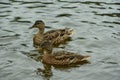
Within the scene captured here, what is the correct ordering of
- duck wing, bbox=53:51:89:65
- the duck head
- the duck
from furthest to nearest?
the duck head
the duck
duck wing, bbox=53:51:89:65

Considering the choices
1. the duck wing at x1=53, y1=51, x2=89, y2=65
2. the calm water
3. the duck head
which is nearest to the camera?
the calm water

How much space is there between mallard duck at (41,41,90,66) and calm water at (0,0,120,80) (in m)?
0.31

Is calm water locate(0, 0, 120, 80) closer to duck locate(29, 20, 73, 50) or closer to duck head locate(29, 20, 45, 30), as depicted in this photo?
duck locate(29, 20, 73, 50)

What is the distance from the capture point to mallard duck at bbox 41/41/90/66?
15.1 m

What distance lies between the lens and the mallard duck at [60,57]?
15.1m

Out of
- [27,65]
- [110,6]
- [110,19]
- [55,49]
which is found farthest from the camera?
[110,6]

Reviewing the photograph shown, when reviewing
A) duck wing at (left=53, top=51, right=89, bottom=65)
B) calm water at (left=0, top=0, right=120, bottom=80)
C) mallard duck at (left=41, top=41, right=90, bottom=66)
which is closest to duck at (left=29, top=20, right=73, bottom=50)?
calm water at (left=0, top=0, right=120, bottom=80)

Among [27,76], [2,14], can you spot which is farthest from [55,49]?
[2,14]

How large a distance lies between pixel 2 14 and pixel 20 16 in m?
1.00

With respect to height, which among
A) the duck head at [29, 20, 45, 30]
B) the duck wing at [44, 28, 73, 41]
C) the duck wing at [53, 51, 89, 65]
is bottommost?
the duck wing at [53, 51, 89, 65]

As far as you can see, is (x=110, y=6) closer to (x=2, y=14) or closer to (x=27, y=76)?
(x=2, y=14)

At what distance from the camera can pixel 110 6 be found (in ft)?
71.3

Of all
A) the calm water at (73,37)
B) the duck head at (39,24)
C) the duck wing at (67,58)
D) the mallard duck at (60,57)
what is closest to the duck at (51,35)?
the duck head at (39,24)

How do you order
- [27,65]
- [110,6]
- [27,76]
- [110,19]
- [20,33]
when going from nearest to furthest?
[27,76] < [27,65] < [20,33] < [110,19] < [110,6]
